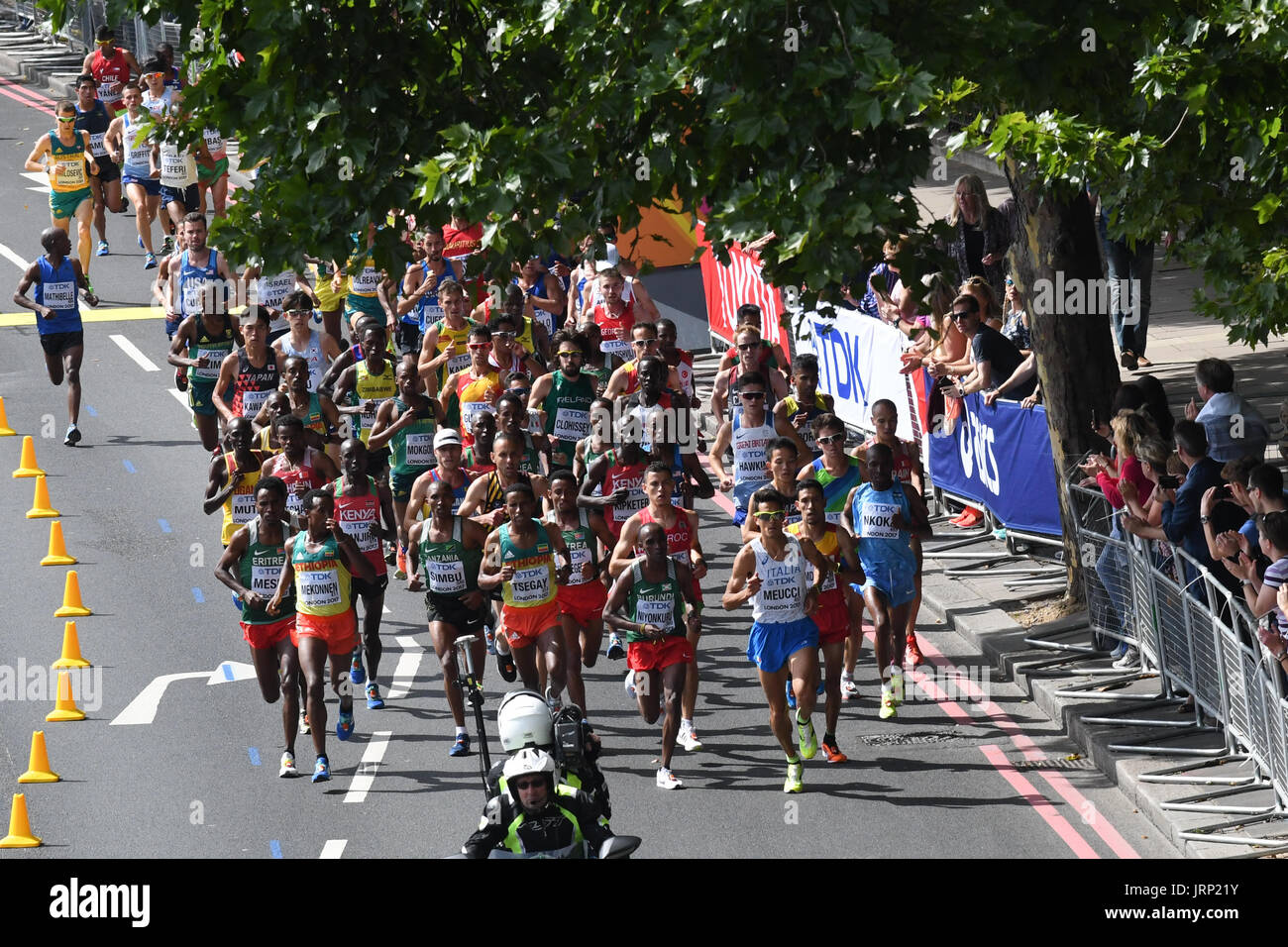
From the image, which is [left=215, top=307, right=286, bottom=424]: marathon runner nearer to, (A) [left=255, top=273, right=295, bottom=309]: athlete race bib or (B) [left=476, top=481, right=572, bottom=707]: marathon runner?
(A) [left=255, top=273, right=295, bottom=309]: athlete race bib

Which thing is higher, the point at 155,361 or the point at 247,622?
the point at 155,361

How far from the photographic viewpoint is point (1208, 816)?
11.9 m

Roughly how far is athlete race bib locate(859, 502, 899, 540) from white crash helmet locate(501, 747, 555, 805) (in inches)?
219

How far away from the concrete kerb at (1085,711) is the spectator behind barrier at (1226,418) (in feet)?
5.20

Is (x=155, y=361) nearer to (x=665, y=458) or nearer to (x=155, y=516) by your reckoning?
(x=155, y=516)

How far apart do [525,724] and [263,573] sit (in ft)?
15.9

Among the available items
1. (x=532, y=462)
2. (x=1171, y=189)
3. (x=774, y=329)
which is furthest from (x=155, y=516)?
(x=1171, y=189)

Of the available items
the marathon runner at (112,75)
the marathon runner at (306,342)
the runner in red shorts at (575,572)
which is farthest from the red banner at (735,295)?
the marathon runner at (112,75)

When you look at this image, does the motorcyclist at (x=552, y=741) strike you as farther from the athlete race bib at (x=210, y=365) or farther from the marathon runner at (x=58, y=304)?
the marathon runner at (x=58, y=304)

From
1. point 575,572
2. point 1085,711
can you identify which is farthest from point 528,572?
point 1085,711

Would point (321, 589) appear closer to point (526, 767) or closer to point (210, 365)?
point (526, 767)

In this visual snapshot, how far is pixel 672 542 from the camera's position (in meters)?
14.0

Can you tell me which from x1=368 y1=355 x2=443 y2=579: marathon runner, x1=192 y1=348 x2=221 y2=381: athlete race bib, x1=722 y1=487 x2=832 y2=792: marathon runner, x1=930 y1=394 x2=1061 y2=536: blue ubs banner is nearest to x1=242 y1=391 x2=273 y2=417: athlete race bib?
x1=192 y1=348 x2=221 y2=381: athlete race bib

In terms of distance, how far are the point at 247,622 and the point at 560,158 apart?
426 centimetres
